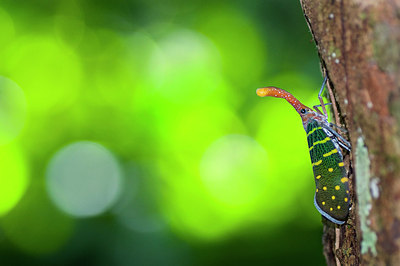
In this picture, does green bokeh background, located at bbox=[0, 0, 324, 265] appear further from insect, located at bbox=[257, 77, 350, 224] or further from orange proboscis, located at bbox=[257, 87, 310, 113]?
insect, located at bbox=[257, 77, 350, 224]

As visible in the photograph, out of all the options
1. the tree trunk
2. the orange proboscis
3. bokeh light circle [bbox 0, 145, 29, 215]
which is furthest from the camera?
bokeh light circle [bbox 0, 145, 29, 215]

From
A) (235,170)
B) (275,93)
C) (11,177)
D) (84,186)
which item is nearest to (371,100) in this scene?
(275,93)

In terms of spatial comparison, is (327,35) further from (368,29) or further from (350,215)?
(350,215)

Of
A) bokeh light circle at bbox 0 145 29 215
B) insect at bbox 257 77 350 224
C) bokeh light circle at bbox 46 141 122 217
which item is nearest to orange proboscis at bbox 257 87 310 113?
insect at bbox 257 77 350 224

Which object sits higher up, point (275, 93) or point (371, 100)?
point (275, 93)

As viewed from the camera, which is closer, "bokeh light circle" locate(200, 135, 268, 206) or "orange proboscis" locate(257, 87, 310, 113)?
"orange proboscis" locate(257, 87, 310, 113)

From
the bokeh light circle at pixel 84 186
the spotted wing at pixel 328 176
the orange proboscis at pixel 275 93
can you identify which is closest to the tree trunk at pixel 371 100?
the spotted wing at pixel 328 176

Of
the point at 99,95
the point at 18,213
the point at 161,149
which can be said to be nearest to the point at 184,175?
the point at 161,149

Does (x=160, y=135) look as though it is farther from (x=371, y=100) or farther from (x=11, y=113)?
(x=371, y=100)
